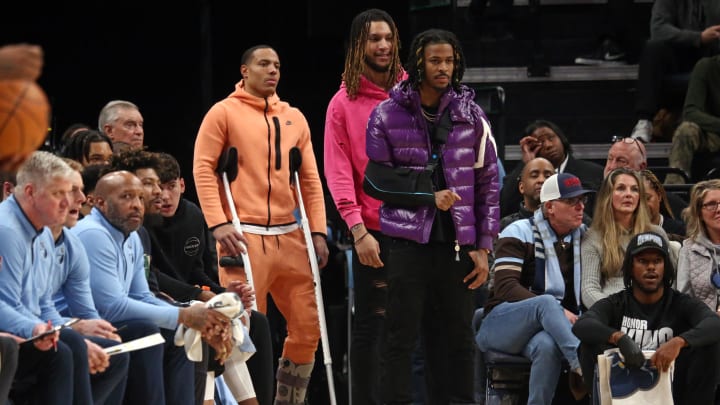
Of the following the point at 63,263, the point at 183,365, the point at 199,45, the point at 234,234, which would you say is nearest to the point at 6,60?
the point at 63,263

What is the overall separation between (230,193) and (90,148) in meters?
0.76

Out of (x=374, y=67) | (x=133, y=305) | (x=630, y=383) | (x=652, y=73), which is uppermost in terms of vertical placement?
(x=374, y=67)

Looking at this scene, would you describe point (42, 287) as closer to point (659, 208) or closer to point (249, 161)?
point (249, 161)

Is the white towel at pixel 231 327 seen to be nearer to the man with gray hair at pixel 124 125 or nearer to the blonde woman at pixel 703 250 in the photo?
the man with gray hair at pixel 124 125

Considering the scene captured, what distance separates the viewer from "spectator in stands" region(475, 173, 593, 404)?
6.05m

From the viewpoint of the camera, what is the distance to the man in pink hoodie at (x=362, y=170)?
19.1ft

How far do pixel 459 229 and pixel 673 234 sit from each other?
1.78 metres

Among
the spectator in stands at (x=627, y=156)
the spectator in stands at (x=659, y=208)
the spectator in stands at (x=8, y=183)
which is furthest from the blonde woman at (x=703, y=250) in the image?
the spectator in stands at (x=8, y=183)

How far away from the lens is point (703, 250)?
639 centimetres

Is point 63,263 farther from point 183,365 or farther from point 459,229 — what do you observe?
point 459,229

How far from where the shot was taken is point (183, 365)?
5395 millimetres

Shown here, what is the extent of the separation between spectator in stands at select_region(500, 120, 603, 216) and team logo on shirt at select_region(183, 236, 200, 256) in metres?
1.82

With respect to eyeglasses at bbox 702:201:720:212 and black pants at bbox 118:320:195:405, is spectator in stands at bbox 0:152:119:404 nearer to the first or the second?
black pants at bbox 118:320:195:405

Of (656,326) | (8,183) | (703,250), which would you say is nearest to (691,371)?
(656,326)
